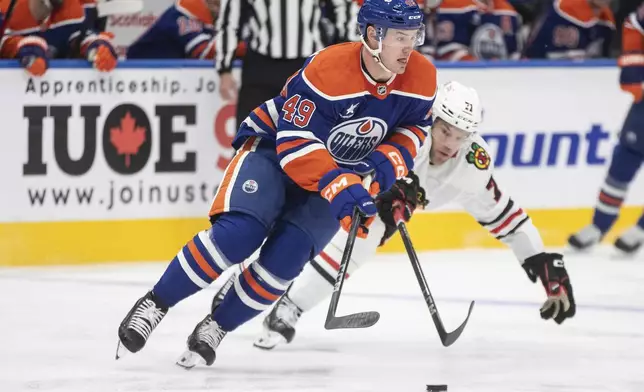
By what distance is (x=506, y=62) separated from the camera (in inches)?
256

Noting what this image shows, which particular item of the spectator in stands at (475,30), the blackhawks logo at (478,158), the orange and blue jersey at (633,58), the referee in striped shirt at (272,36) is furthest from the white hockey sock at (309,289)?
the spectator in stands at (475,30)

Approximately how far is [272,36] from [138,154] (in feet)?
2.58

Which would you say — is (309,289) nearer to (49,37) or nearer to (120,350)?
(120,350)

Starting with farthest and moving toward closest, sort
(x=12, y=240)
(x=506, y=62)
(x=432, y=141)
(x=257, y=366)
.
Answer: (x=506, y=62), (x=12, y=240), (x=432, y=141), (x=257, y=366)

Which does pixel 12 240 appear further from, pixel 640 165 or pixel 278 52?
pixel 640 165

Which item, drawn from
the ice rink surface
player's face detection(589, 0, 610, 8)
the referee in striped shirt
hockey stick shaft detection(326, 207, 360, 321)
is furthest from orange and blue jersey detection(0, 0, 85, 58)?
player's face detection(589, 0, 610, 8)

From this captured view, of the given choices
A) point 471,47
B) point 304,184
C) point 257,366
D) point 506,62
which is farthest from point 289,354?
point 471,47

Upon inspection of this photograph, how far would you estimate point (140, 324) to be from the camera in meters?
3.78

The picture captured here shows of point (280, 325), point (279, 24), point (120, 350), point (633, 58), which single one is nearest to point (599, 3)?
point (633, 58)

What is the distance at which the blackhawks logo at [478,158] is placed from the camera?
444 cm

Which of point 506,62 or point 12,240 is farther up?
point 506,62

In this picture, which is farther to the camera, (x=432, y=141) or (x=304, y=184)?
(x=432, y=141)

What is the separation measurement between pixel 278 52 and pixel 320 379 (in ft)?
7.26

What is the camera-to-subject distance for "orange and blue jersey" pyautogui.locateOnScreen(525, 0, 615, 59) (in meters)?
7.28
